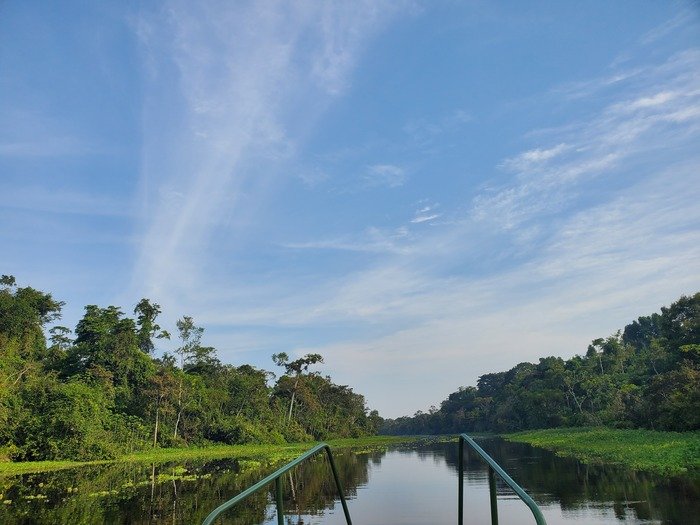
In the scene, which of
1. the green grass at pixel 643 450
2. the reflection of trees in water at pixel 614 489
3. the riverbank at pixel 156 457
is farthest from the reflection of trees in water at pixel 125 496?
the green grass at pixel 643 450

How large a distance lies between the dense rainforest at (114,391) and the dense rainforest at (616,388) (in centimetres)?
2991

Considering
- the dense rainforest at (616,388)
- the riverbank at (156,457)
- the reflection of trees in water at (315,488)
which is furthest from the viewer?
the dense rainforest at (616,388)

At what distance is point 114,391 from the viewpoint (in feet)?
131

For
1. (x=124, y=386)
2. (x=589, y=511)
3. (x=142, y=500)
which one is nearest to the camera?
(x=589, y=511)

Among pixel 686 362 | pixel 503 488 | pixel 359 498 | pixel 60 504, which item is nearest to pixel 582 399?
pixel 686 362

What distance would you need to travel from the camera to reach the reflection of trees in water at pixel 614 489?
12.4m

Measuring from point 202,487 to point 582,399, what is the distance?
4757 cm

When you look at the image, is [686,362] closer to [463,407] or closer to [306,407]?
[306,407]

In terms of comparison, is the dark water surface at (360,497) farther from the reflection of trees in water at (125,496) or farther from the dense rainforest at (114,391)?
the dense rainforest at (114,391)

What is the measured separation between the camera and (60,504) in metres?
15.3

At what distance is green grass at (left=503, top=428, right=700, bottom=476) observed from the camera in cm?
1820

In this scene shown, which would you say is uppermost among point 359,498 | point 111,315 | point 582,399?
point 111,315

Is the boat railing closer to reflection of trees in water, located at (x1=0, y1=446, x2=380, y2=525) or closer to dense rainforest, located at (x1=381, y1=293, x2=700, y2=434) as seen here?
reflection of trees in water, located at (x1=0, y1=446, x2=380, y2=525)

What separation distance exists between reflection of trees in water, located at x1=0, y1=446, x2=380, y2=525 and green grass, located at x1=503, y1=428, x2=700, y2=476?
1168cm
